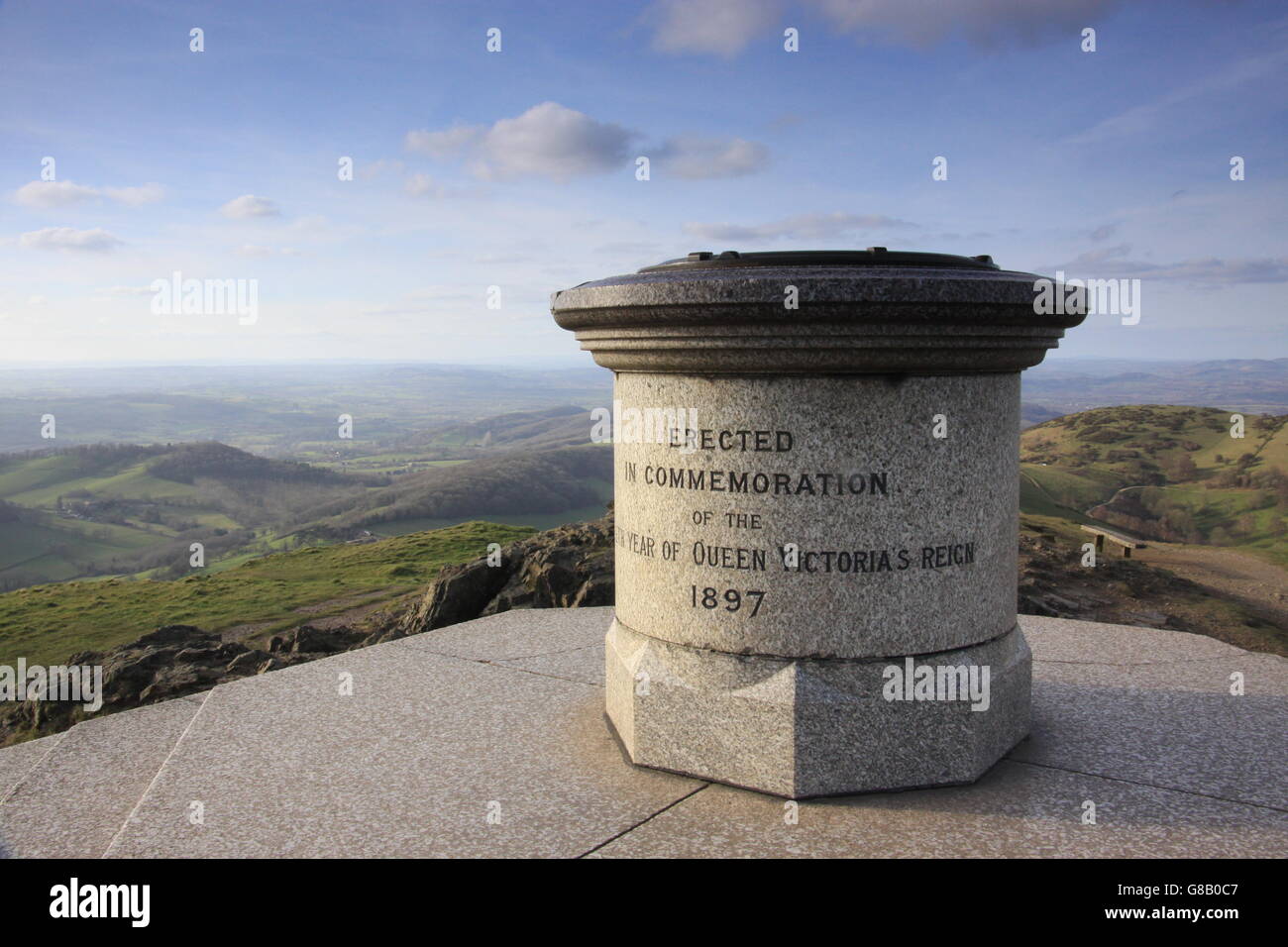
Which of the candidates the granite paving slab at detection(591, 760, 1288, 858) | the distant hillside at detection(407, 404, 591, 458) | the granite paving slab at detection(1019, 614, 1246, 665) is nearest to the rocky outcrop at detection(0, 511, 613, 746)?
the granite paving slab at detection(1019, 614, 1246, 665)

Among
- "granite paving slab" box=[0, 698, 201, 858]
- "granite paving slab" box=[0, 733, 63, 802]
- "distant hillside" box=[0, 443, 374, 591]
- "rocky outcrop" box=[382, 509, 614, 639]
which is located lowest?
"distant hillside" box=[0, 443, 374, 591]

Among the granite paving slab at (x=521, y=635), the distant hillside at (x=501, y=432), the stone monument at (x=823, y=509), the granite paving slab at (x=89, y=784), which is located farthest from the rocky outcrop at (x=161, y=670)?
the distant hillside at (x=501, y=432)

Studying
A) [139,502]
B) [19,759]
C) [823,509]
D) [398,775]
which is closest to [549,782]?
[398,775]

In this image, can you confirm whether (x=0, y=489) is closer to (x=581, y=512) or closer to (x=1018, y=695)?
(x=581, y=512)

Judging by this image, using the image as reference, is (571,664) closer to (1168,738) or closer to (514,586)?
(514,586)

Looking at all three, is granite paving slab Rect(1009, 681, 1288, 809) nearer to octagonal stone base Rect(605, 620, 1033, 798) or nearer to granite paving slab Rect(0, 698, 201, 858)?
octagonal stone base Rect(605, 620, 1033, 798)
